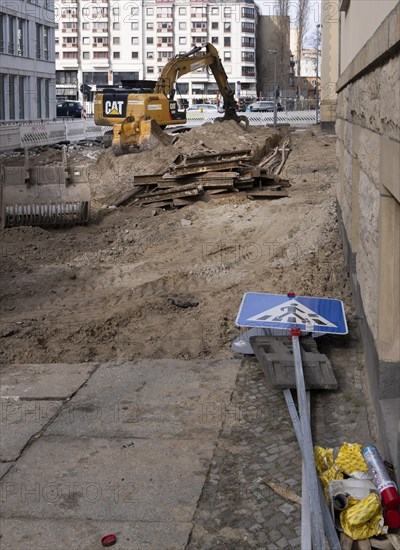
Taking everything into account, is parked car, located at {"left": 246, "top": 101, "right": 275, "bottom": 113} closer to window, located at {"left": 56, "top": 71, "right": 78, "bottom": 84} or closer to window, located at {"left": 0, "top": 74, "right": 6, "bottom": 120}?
window, located at {"left": 0, "top": 74, "right": 6, "bottom": 120}

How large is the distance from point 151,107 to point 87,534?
73.7 feet

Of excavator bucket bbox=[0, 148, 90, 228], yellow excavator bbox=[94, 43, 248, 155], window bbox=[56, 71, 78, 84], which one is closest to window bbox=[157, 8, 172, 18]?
window bbox=[56, 71, 78, 84]

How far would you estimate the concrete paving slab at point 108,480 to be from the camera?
5.02 m

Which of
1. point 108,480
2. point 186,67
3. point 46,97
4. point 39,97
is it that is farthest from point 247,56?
point 108,480

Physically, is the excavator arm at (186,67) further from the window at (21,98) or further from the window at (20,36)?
the window at (20,36)

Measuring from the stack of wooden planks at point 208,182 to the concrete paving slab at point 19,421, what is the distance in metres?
11.3

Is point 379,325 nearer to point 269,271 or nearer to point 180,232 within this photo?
point 269,271

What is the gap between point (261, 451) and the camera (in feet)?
19.2

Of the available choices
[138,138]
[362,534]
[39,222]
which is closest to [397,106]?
[362,534]

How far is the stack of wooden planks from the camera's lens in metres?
17.9

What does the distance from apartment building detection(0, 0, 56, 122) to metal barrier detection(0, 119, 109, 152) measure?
27.0 feet

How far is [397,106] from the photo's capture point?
4.64 meters

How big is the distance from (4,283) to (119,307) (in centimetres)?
252

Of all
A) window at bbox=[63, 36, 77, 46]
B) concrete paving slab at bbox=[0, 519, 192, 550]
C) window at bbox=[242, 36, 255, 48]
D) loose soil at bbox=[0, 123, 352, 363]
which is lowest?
concrete paving slab at bbox=[0, 519, 192, 550]
